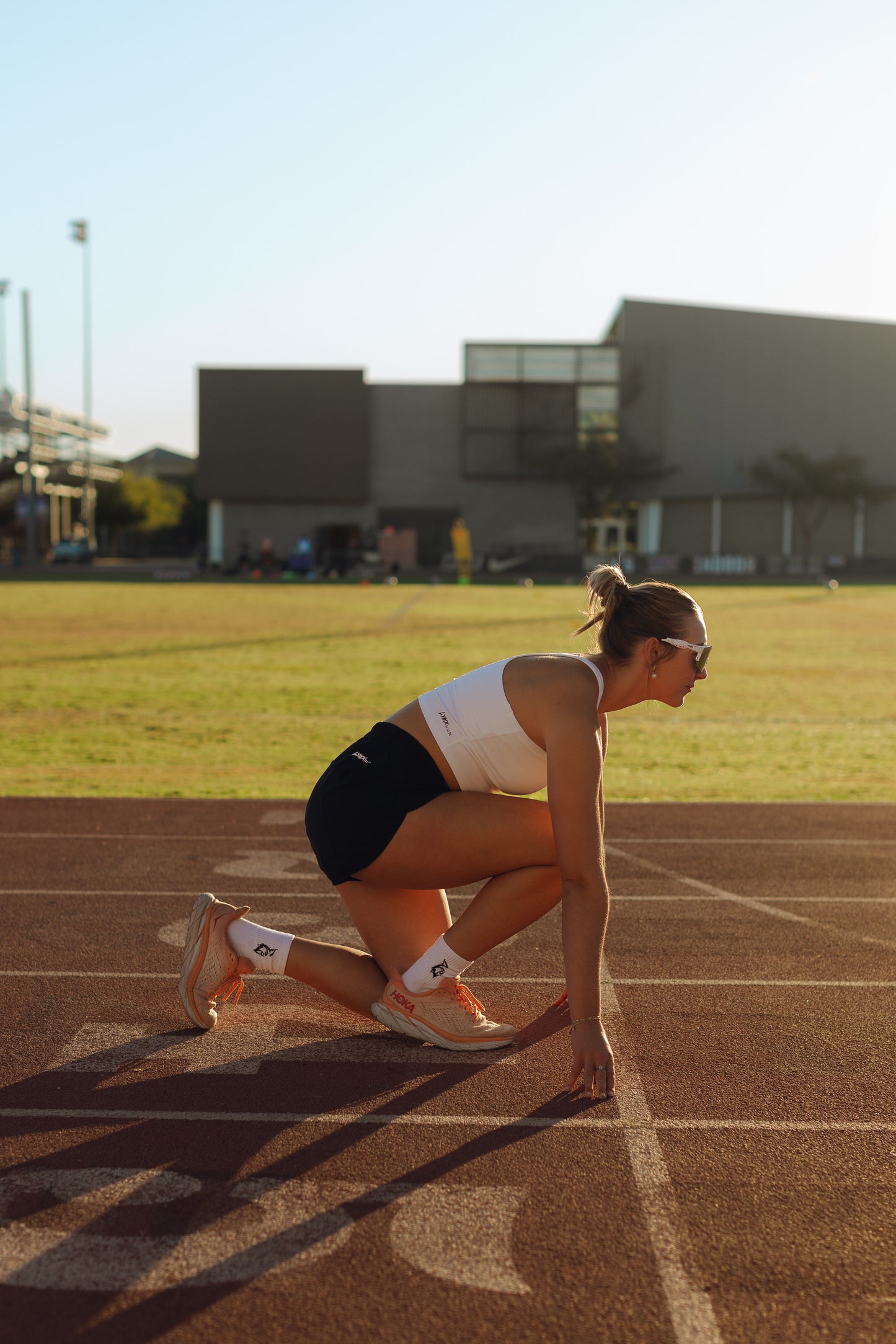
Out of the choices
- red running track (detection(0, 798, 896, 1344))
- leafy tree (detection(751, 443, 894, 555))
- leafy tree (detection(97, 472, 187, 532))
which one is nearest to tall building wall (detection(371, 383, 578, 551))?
leafy tree (detection(751, 443, 894, 555))

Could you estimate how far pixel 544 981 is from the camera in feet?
15.4

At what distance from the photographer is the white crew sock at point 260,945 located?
3.96 meters

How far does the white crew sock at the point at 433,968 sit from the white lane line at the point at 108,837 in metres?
3.20

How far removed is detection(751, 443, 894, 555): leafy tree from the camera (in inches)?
2280

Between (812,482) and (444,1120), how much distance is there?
5822 cm

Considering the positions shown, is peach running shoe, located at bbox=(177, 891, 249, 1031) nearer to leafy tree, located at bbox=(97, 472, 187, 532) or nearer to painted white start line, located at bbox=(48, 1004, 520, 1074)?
painted white start line, located at bbox=(48, 1004, 520, 1074)

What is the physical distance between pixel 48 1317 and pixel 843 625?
84.8ft

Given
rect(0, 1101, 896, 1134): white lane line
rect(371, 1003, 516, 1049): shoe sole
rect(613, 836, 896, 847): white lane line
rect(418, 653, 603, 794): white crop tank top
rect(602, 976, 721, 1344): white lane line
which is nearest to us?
rect(602, 976, 721, 1344): white lane line

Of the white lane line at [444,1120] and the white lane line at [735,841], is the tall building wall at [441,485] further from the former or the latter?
the white lane line at [444,1120]

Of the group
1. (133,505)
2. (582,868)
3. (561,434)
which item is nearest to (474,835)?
(582,868)

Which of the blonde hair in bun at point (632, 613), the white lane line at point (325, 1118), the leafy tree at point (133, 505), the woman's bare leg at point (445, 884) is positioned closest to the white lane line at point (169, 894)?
the woman's bare leg at point (445, 884)

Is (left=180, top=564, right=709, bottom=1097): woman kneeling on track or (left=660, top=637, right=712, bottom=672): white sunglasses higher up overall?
(left=660, top=637, right=712, bottom=672): white sunglasses

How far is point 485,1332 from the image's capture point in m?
2.44

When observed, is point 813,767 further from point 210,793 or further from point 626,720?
point 210,793
